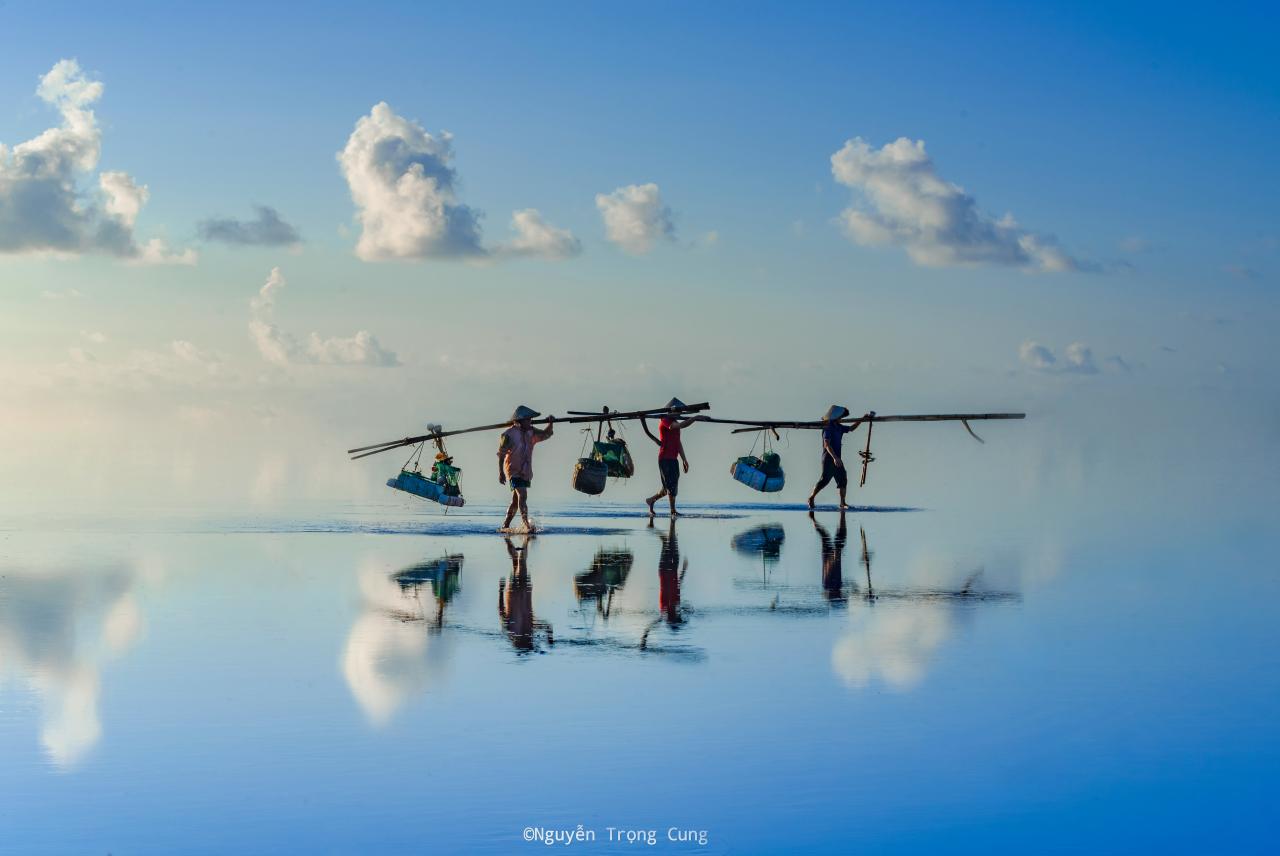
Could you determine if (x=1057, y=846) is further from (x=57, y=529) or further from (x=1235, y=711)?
(x=57, y=529)

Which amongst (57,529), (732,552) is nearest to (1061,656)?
(732,552)

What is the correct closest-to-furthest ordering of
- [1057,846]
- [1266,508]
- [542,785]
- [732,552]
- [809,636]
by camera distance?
1. [1057,846]
2. [542,785]
3. [809,636]
4. [732,552]
5. [1266,508]

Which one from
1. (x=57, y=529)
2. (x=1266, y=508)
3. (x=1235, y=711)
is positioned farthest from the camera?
(x=1266, y=508)

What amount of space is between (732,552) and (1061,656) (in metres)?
10.5

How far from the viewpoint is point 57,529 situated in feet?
→ 87.9

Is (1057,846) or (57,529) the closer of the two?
(1057,846)

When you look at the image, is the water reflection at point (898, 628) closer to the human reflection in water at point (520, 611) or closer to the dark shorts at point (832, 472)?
the human reflection in water at point (520, 611)

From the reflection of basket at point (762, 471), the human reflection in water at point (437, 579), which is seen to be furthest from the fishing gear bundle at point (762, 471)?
the human reflection in water at point (437, 579)

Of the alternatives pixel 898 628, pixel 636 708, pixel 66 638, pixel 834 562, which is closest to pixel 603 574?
pixel 834 562

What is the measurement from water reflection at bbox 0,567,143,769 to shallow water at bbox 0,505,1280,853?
0.18 feet

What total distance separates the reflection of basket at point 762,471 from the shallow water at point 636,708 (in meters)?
13.7

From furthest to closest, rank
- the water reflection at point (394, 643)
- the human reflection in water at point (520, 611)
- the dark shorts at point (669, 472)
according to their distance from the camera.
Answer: the dark shorts at point (669, 472) < the human reflection in water at point (520, 611) < the water reflection at point (394, 643)

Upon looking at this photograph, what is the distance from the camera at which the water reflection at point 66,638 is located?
9211 millimetres

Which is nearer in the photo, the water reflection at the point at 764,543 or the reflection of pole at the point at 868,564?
the reflection of pole at the point at 868,564
